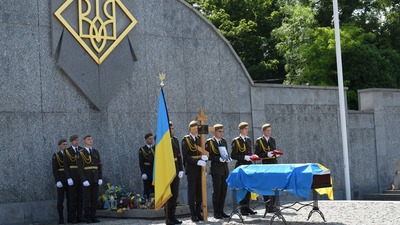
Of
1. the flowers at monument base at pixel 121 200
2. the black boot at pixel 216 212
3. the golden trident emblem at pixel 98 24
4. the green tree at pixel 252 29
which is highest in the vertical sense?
the green tree at pixel 252 29

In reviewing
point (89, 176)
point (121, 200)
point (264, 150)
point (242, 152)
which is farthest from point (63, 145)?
point (264, 150)

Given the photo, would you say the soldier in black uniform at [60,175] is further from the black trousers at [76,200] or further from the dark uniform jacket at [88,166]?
the dark uniform jacket at [88,166]

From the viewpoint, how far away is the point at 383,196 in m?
22.8

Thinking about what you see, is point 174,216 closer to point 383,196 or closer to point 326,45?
point 383,196

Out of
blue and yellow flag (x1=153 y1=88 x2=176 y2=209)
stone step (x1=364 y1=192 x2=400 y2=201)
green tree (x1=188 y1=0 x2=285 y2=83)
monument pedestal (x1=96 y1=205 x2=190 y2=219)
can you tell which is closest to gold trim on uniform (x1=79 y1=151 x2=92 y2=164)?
monument pedestal (x1=96 y1=205 x2=190 y2=219)

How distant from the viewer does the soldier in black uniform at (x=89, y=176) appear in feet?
52.3

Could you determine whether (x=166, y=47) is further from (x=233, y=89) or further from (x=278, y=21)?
(x=278, y=21)

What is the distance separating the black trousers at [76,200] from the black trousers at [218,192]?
2648 mm

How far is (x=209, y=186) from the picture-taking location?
1928 cm

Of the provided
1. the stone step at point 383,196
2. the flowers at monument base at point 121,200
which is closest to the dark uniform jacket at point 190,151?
the flowers at monument base at point 121,200

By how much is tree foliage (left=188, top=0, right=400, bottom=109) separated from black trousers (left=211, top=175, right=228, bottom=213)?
642 inches

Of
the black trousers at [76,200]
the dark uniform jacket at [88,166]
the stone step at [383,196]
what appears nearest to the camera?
the dark uniform jacket at [88,166]

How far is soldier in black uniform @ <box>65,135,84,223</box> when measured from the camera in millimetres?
15977

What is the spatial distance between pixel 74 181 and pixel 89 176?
13.6 inches
